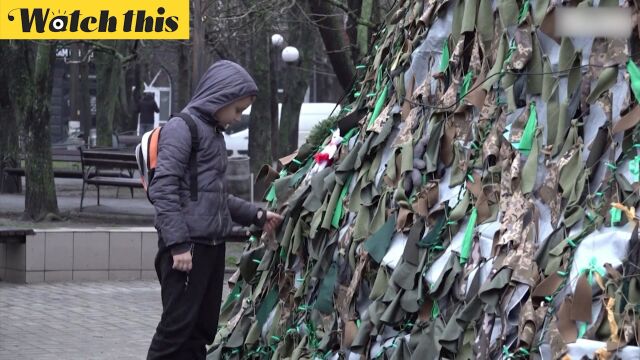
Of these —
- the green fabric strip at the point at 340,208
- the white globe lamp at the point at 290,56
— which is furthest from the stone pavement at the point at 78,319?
the white globe lamp at the point at 290,56

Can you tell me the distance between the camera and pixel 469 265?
15.5ft

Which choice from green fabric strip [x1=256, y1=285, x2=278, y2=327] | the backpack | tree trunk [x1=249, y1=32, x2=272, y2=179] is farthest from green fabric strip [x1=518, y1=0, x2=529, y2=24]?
tree trunk [x1=249, y1=32, x2=272, y2=179]

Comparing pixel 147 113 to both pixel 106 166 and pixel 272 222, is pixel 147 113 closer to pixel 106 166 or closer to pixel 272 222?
pixel 106 166

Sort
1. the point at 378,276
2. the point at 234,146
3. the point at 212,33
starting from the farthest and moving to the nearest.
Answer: the point at 234,146 → the point at 212,33 → the point at 378,276

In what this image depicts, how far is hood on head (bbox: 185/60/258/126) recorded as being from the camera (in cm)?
578

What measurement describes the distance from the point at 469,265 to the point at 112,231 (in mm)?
6496

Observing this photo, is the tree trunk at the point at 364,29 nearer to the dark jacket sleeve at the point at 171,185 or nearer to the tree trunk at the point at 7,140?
the dark jacket sleeve at the point at 171,185

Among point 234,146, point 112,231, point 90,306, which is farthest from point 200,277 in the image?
point 234,146

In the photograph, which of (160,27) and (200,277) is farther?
(160,27)

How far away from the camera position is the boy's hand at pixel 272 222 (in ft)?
19.7

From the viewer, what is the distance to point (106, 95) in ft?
104

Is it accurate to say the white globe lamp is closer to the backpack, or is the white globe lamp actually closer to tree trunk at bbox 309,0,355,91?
tree trunk at bbox 309,0,355,91

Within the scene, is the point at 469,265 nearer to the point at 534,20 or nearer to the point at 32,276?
the point at 534,20

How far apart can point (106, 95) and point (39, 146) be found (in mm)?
16675
